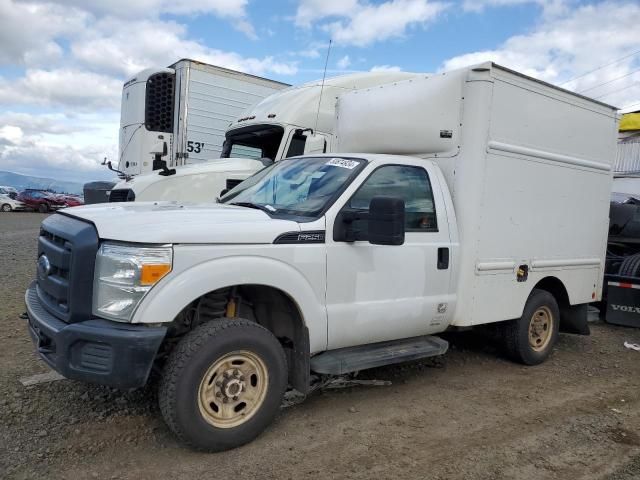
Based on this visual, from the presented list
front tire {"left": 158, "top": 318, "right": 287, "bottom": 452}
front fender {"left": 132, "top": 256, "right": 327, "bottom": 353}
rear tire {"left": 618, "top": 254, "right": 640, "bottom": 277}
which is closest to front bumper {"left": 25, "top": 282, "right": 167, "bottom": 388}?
front fender {"left": 132, "top": 256, "right": 327, "bottom": 353}

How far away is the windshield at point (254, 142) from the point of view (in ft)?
28.3

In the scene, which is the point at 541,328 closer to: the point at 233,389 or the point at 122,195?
the point at 233,389

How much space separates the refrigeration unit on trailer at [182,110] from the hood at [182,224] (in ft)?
22.1

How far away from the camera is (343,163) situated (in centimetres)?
434

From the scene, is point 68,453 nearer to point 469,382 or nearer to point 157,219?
Answer: point 157,219

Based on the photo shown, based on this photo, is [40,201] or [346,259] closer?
[346,259]

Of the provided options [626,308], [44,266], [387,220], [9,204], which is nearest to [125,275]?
[44,266]

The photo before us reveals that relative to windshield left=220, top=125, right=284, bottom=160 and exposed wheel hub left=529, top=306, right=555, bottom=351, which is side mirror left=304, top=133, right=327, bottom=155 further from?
exposed wheel hub left=529, top=306, right=555, bottom=351

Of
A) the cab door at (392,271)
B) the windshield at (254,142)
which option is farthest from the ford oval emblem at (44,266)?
the windshield at (254,142)

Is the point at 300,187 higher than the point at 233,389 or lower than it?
higher

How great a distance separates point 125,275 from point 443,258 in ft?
8.40

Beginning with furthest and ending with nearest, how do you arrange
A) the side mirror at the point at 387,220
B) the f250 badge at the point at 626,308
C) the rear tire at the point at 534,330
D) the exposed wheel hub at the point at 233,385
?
the f250 badge at the point at 626,308 < the rear tire at the point at 534,330 < the side mirror at the point at 387,220 < the exposed wheel hub at the point at 233,385

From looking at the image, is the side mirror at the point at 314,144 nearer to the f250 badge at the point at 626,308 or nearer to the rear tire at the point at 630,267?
the rear tire at the point at 630,267

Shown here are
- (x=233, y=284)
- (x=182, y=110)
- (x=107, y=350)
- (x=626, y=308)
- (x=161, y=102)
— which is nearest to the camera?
(x=107, y=350)
